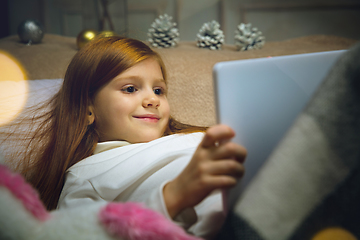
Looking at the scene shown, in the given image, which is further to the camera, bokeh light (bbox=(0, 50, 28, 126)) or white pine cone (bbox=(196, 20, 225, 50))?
white pine cone (bbox=(196, 20, 225, 50))

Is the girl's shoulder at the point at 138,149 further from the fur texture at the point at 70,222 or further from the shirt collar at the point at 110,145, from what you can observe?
the fur texture at the point at 70,222

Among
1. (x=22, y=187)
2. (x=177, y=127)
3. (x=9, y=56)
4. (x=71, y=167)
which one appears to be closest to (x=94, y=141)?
(x=71, y=167)

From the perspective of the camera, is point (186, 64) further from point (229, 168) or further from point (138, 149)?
point (229, 168)

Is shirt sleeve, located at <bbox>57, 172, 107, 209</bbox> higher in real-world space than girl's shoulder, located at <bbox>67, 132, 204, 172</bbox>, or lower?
lower

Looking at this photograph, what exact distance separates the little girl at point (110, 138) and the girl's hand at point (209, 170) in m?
0.06

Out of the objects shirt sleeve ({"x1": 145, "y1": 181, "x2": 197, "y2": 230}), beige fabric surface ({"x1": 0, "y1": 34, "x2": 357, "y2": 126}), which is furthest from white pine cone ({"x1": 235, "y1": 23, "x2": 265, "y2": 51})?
shirt sleeve ({"x1": 145, "y1": 181, "x2": 197, "y2": 230})

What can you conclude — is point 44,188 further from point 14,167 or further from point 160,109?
point 160,109

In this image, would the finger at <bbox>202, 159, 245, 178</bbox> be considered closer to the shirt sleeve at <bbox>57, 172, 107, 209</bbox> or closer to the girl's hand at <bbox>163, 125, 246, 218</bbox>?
the girl's hand at <bbox>163, 125, 246, 218</bbox>

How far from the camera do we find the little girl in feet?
1.77

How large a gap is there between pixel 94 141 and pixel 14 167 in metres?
0.25

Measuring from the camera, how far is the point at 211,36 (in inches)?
53.1

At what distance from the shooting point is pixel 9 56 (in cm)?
118

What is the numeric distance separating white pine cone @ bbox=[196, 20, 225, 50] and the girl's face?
27.3 inches

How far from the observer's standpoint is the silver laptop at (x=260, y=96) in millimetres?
327
